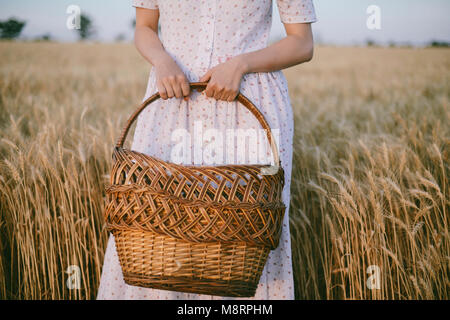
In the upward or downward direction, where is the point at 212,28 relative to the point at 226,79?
upward

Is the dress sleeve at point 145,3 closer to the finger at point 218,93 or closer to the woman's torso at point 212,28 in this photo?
the woman's torso at point 212,28

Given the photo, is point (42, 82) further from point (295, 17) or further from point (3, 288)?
point (295, 17)

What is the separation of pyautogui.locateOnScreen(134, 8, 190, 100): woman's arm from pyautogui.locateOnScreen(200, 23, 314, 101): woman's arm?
73mm

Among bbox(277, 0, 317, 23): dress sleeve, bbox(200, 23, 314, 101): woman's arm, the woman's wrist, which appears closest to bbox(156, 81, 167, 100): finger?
bbox(200, 23, 314, 101): woman's arm

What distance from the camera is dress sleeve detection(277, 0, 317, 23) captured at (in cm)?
113

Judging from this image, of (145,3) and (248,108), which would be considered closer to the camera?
(248,108)

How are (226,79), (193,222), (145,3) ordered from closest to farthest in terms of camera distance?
(193,222) → (226,79) → (145,3)

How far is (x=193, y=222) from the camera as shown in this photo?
865mm

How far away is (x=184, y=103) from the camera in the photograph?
47.4 inches

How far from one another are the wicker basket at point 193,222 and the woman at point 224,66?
10.4 inches

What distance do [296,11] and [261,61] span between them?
7.7 inches

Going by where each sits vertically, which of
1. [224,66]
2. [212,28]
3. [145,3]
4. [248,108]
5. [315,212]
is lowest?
[315,212]

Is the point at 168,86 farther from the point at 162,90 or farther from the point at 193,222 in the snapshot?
the point at 193,222

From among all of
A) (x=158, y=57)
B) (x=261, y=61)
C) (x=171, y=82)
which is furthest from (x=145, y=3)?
(x=261, y=61)
